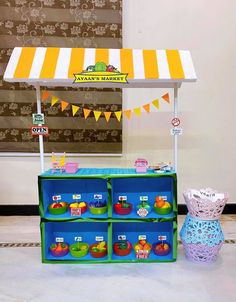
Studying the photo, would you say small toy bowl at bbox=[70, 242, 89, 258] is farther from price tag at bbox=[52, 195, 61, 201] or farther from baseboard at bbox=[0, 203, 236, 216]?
baseboard at bbox=[0, 203, 236, 216]

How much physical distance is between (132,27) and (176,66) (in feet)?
4.66

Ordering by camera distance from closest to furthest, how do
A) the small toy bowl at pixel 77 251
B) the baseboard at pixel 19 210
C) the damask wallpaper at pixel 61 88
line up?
the small toy bowl at pixel 77 251
the damask wallpaper at pixel 61 88
the baseboard at pixel 19 210

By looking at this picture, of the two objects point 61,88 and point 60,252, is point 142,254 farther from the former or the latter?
point 61,88

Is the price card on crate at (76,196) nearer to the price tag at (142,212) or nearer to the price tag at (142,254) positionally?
the price tag at (142,212)

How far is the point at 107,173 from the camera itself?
2281mm

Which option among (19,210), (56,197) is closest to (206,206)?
(56,197)

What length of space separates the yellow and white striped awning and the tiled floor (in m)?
1.50

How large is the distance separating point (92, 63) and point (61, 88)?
124cm

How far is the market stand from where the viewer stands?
83.0 inches

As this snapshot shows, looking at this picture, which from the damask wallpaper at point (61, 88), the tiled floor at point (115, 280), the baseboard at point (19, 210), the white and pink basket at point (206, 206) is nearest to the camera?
the tiled floor at point (115, 280)

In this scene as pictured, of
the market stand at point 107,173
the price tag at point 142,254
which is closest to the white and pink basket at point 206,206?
the market stand at point 107,173

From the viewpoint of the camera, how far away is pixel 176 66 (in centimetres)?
218

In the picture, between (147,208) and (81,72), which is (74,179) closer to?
(147,208)

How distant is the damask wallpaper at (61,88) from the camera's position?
3.21 meters
